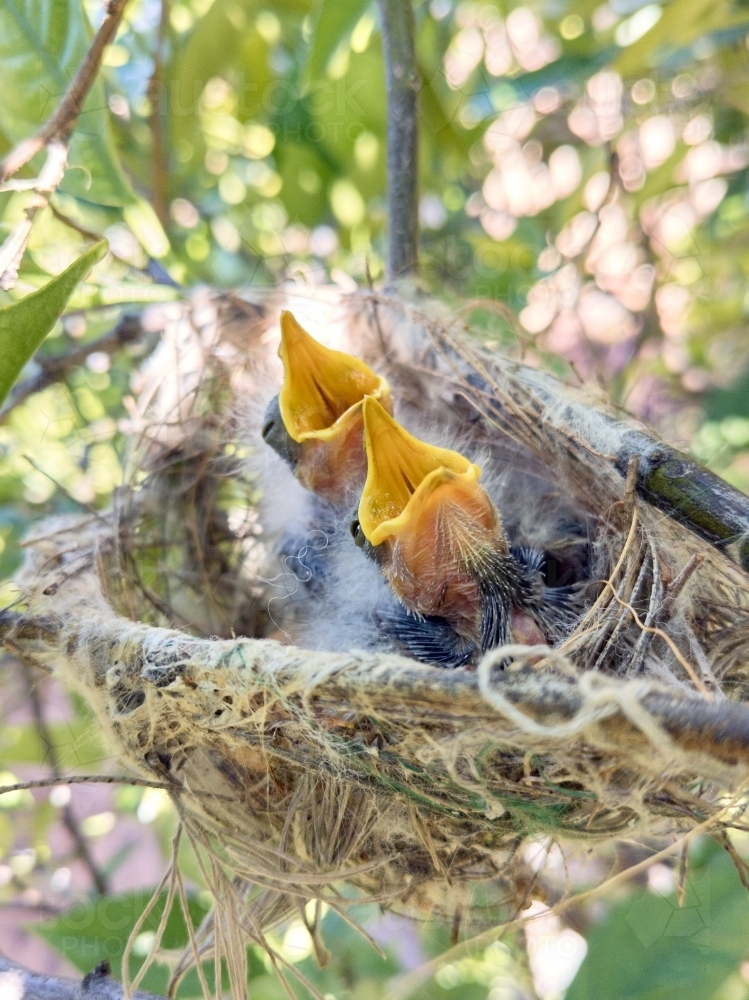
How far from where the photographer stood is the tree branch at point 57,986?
2.13 feet

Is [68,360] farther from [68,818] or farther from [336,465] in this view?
[68,818]

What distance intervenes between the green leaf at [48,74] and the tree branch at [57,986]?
784 millimetres

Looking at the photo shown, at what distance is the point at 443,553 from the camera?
0.80m

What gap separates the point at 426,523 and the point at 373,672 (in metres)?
0.27

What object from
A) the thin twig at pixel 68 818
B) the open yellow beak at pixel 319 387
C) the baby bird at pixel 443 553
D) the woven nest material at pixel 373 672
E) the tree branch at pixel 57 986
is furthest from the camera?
the thin twig at pixel 68 818

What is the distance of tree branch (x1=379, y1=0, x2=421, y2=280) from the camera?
3.05 ft

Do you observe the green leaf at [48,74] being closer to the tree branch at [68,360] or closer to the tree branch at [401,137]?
the tree branch at [68,360]

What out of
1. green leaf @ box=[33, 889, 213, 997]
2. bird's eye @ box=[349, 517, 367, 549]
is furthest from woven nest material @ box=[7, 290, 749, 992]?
bird's eye @ box=[349, 517, 367, 549]

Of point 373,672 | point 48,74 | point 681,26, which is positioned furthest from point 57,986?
point 681,26

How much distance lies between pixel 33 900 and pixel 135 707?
0.68 meters

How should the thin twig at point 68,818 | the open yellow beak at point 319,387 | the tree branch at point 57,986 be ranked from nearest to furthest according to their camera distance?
the tree branch at point 57,986 → the open yellow beak at point 319,387 → the thin twig at point 68,818

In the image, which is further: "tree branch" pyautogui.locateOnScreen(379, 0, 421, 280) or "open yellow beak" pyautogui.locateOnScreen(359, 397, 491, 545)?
"tree branch" pyautogui.locateOnScreen(379, 0, 421, 280)

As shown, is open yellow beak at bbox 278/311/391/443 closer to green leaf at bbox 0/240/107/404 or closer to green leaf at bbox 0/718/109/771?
green leaf at bbox 0/240/107/404

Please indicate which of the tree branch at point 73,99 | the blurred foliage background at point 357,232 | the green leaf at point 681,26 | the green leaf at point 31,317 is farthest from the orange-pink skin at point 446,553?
the green leaf at point 681,26
